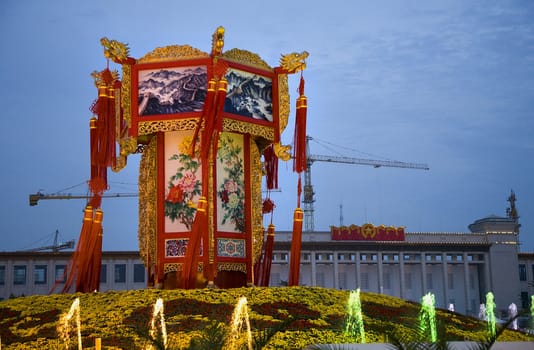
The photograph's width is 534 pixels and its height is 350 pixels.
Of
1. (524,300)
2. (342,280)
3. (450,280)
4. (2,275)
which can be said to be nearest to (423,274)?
(450,280)

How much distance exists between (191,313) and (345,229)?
128ft

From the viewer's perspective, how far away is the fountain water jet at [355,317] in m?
17.0

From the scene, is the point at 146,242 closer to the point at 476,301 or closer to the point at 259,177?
the point at 259,177

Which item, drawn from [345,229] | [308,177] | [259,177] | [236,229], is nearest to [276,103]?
[259,177]

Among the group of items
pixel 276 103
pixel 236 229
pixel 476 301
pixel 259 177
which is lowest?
pixel 476 301

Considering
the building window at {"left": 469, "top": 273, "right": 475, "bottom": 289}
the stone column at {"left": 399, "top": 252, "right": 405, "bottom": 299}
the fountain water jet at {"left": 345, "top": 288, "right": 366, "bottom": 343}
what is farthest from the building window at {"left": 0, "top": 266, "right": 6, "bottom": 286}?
the fountain water jet at {"left": 345, "top": 288, "right": 366, "bottom": 343}

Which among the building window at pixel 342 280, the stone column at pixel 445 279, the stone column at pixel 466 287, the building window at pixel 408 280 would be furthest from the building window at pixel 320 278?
the stone column at pixel 466 287

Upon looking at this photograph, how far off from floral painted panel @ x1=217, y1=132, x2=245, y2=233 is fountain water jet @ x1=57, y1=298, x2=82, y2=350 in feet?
15.6

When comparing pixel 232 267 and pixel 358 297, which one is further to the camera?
pixel 232 267

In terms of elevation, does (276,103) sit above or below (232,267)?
above

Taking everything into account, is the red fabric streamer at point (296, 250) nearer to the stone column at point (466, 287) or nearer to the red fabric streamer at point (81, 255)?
the red fabric streamer at point (81, 255)

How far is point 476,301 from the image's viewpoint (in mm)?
57125

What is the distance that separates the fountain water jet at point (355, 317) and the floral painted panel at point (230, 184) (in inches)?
159

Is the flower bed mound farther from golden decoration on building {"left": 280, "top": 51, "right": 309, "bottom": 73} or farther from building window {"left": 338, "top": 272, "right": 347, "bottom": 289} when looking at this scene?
building window {"left": 338, "top": 272, "right": 347, "bottom": 289}
